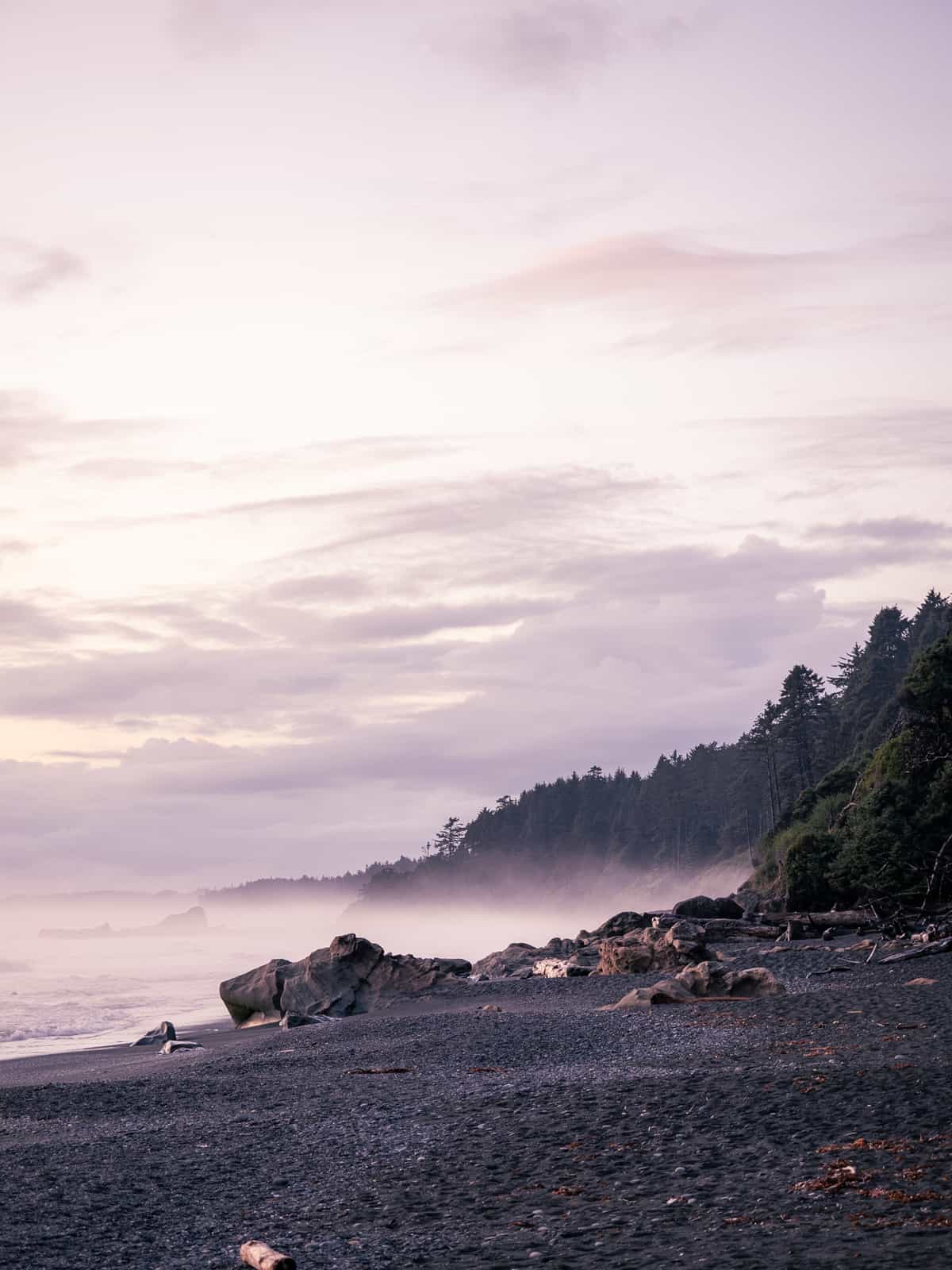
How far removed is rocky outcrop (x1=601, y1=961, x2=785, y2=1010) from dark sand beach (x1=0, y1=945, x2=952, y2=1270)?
233 cm

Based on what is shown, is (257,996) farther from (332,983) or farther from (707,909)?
(707,909)

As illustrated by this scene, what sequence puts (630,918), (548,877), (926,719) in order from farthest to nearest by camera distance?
(548,877) → (630,918) → (926,719)

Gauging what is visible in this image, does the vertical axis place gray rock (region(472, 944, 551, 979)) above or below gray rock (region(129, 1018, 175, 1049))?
below

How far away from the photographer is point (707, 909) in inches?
1919

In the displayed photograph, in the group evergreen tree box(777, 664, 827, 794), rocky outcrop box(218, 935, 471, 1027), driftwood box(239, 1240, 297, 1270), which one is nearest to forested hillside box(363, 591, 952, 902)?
evergreen tree box(777, 664, 827, 794)

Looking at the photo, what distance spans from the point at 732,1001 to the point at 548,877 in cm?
17738

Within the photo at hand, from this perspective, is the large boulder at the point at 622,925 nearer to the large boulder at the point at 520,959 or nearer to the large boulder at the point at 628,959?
the large boulder at the point at 520,959

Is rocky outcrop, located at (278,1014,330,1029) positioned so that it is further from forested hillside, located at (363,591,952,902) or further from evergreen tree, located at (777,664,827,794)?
evergreen tree, located at (777,664,827,794)

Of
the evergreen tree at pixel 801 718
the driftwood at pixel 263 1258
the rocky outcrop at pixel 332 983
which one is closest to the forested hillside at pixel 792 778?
the evergreen tree at pixel 801 718

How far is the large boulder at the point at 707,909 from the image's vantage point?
48.7m

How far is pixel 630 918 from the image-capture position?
5109 cm

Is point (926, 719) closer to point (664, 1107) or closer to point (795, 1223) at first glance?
point (664, 1107)

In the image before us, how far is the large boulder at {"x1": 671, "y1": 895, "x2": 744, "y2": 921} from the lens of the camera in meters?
48.7

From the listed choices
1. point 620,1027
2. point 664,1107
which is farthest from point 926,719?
point 664,1107
